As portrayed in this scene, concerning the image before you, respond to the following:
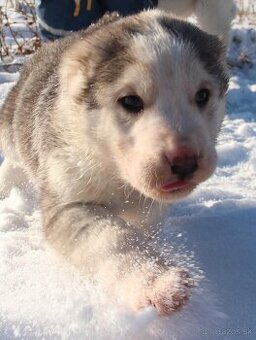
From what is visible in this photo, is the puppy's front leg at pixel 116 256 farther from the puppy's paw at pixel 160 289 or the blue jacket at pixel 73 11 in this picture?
the blue jacket at pixel 73 11

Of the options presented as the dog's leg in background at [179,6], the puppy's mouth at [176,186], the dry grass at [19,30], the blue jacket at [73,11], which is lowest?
the dry grass at [19,30]

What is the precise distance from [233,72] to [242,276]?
4.29 meters

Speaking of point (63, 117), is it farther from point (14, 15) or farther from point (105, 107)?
point (14, 15)

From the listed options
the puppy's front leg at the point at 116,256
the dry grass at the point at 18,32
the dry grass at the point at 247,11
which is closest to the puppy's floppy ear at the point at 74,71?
the puppy's front leg at the point at 116,256

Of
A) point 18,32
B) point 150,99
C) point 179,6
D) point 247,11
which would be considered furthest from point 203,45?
point 247,11

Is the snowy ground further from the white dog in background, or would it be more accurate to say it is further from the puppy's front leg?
the white dog in background

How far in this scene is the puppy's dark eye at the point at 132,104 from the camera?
2.47 metres

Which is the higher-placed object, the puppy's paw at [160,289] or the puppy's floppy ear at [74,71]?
the puppy's floppy ear at [74,71]

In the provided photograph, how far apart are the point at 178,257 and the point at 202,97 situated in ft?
2.15

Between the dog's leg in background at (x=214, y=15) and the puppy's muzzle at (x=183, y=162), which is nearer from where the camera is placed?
the puppy's muzzle at (x=183, y=162)

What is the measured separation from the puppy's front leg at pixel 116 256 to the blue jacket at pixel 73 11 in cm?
266

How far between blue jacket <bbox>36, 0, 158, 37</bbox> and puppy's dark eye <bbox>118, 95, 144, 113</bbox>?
9.31 ft

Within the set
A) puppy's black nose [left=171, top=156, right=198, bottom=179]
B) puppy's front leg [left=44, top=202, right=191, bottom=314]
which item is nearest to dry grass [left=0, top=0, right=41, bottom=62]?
puppy's front leg [left=44, top=202, right=191, bottom=314]

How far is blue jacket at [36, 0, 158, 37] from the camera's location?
521cm
